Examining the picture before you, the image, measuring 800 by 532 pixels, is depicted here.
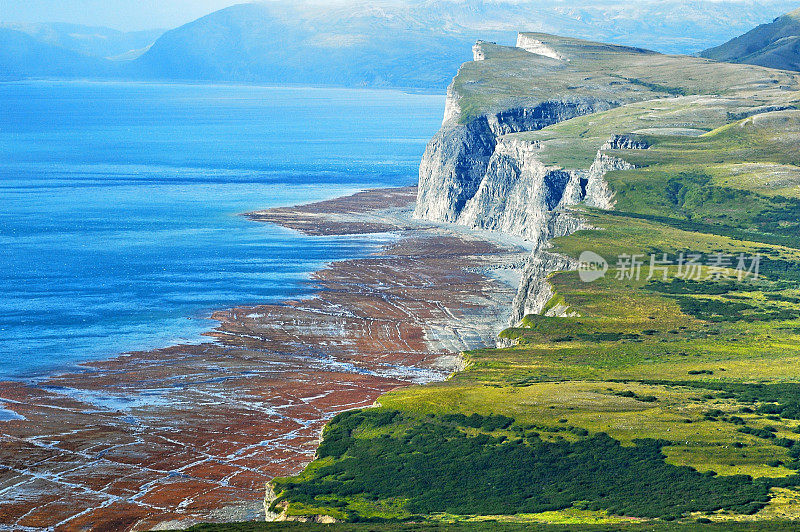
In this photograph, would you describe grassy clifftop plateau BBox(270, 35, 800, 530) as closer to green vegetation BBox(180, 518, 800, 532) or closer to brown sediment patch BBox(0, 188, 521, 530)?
green vegetation BBox(180, 518, 800, 532)

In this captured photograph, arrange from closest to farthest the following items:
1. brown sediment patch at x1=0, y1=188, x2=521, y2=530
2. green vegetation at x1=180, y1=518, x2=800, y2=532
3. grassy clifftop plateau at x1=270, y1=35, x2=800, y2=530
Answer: green vegetation at x1=180, y1=518, x2=800, y2=532
grassy clifftop plateau at x1=270, y1=35, x2=800, y2=530
brown sediment patch at x1=0, y1=188, x2=521, y2=530

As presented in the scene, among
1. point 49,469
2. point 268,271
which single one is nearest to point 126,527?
point 49,469

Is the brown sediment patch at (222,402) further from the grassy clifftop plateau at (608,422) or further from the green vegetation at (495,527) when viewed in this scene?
the green vegetation at (495,527)

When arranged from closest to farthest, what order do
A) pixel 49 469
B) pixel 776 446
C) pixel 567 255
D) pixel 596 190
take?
1. pixel 776 446
2. pixel 49 469
3. pixel 567 255
4. pixel 596 190

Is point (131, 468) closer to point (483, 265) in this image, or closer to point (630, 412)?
point (630, 412)

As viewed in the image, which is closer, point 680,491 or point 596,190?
point 680,491

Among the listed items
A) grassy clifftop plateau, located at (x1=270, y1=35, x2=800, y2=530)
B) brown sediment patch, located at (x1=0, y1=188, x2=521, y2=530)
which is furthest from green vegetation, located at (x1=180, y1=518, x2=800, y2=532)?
brown sediment patch, located at (x1=0, y1=188, x2=521, y2=530)

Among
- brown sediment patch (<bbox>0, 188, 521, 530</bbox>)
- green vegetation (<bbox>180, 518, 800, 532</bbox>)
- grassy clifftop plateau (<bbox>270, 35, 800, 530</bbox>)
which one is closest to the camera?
green vegetation (<bbox>180, 518, 800, 532</bbox>)

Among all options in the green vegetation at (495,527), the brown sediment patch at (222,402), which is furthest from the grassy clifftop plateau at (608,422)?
the brown sediment patch at (222,402)
